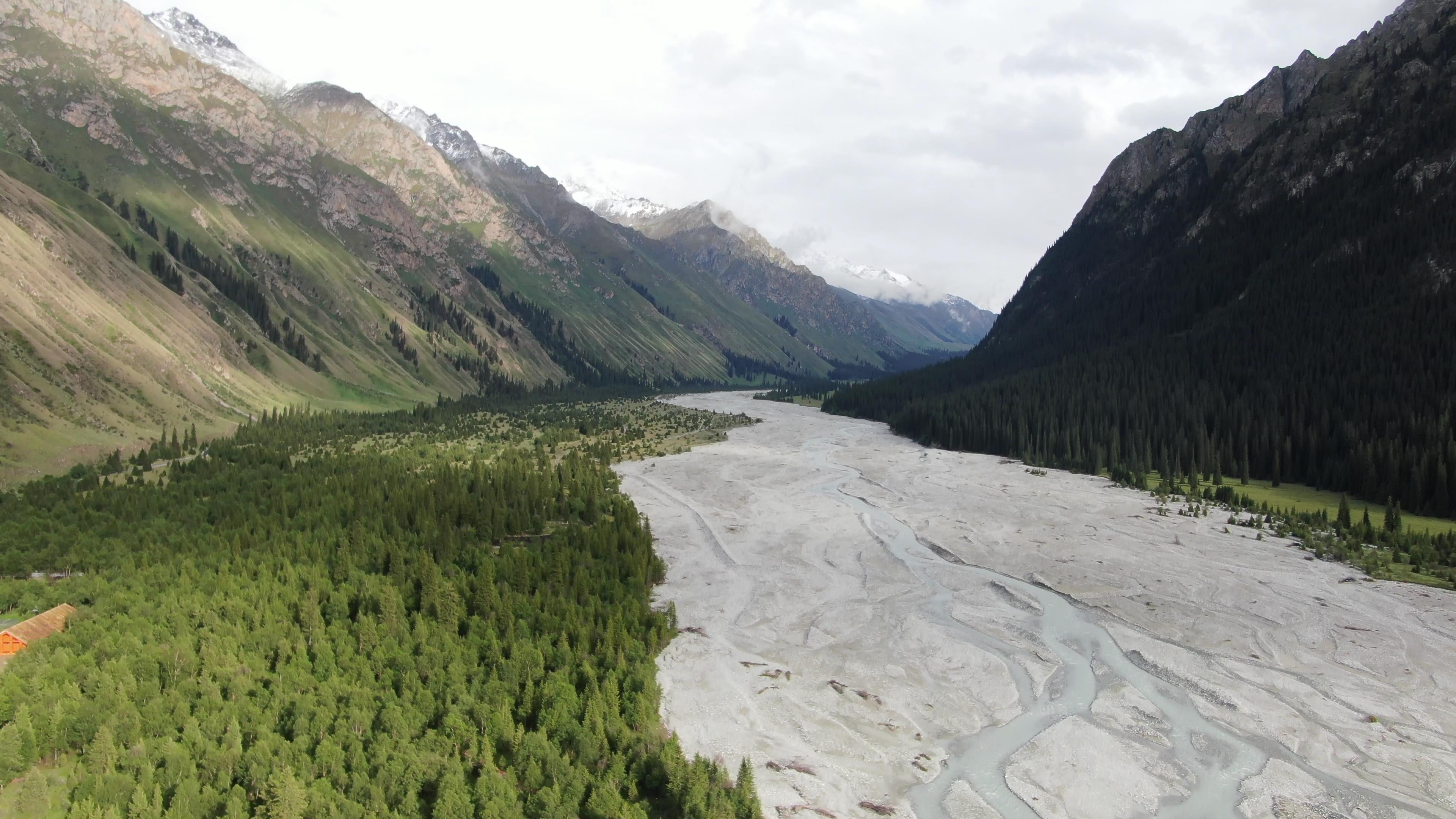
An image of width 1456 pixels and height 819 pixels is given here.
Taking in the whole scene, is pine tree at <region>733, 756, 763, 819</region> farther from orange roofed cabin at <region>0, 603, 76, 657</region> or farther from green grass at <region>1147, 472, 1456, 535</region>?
green grass at <region>1147, 472, 1456, 535</region>

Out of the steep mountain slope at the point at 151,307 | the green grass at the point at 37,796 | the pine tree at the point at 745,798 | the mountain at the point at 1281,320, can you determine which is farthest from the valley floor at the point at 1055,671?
the steep mountain slope at the point at 151,307

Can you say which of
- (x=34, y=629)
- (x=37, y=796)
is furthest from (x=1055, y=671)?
(x=34, y=629)

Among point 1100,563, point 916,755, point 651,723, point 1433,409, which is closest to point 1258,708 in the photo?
point 916,755

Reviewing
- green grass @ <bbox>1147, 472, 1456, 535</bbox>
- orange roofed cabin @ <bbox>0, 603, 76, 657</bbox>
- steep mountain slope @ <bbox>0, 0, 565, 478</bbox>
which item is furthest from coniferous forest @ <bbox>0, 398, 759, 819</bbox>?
green grass @ <bbox>1147, 472, 1456, 535</bbox>

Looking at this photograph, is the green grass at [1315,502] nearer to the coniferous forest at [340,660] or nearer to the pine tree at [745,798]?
the pine tree at [745,798]

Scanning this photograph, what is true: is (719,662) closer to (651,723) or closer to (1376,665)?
(651,723)

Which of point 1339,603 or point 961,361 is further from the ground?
point 961,361

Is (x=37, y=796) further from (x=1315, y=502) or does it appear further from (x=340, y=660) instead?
(x=1315, y=502)
